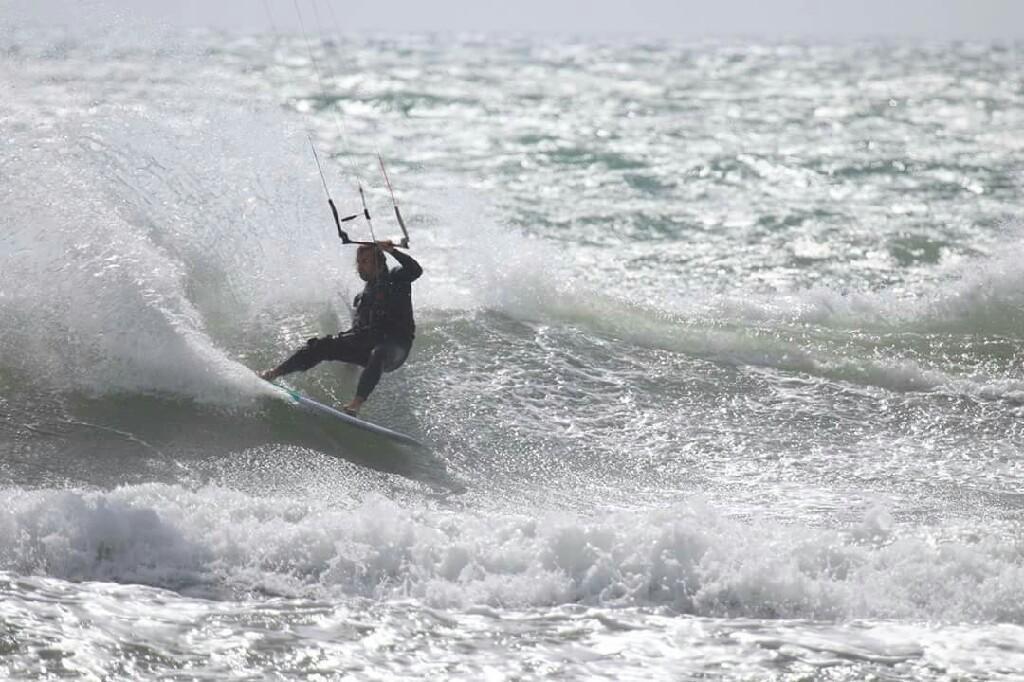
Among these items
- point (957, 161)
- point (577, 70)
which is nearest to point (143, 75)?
point (957, 161)

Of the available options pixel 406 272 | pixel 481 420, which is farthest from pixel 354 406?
pixel 406 272

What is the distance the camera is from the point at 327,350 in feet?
32.8

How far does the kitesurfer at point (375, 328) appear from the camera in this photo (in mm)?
9977

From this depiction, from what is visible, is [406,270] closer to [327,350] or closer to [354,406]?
[327,350]

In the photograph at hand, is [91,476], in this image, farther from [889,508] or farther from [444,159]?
A: [444,159]

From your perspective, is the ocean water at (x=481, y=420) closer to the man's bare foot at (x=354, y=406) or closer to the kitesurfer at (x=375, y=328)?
the man's bare foot at (x=354, y=406)

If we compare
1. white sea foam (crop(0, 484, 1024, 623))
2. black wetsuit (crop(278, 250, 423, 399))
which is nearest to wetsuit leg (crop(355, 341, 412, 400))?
black wetsuit (crop(278, 250, 423, 399))

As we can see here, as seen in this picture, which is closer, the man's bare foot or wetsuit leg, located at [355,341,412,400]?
the man's bare foot

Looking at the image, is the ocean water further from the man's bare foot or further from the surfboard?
the man's bare foot

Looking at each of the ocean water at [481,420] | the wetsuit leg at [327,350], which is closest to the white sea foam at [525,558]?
the ocean water at [481,420]

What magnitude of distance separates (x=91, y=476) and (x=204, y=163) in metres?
5.99

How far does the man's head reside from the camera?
9961 millimetres

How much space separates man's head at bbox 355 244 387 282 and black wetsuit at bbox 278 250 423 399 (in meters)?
0.04

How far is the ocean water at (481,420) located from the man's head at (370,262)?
93 cm
